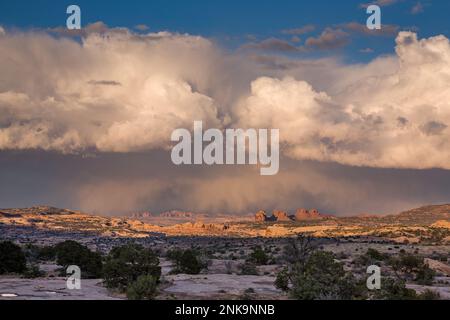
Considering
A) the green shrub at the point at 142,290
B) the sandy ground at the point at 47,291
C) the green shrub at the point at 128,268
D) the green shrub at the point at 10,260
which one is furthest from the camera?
the green shrub at the point at 10,260

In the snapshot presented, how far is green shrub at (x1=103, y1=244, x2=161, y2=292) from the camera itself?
3638cm

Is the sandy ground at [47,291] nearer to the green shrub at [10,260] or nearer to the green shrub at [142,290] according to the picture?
the green shrub at [142,290]

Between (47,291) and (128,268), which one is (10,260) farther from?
(47,291)

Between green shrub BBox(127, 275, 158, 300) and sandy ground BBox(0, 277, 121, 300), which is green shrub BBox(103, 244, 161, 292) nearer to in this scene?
sandy ground BBox(0, 277, 121, 300)

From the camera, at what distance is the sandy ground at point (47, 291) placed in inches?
1179

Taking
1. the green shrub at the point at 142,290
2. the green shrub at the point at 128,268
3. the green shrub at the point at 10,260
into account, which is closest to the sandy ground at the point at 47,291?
the green shrub at the point at 128,268

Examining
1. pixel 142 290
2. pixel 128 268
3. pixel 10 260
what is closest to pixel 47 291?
pixel 142 290

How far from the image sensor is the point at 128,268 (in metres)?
37.1

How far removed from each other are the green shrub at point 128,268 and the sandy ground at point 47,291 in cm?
97

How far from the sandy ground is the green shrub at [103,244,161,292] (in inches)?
38.1
